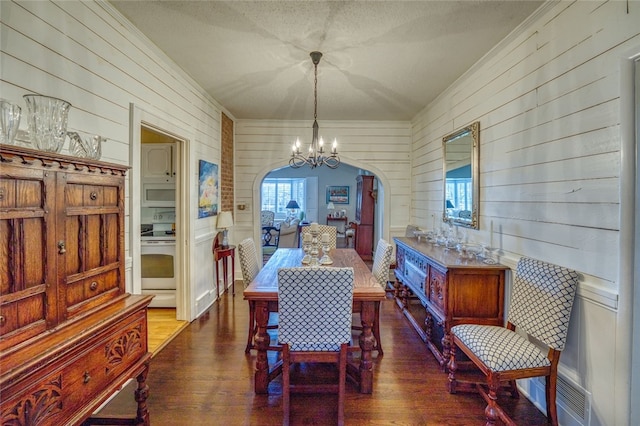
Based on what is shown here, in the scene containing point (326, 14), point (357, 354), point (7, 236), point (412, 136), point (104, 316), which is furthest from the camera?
point (412, 136)

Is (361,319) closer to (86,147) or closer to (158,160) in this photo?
(86,147)

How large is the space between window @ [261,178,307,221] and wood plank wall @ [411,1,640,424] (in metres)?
8.26

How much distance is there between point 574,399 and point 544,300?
0.61 metres

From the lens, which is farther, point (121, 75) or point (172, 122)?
point (172, 122)

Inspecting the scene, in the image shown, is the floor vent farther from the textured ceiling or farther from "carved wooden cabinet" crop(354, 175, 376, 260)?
"carved wooden cabinet" crop(354, 175, 376, 260)

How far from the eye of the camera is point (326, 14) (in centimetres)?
230

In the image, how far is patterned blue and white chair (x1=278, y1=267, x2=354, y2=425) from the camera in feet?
6.28

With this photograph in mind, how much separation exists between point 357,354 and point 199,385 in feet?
4.70

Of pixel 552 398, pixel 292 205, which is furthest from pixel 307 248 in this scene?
pixel 292 205

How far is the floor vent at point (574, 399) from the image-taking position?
5.90 ft

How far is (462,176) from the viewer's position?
335 cm

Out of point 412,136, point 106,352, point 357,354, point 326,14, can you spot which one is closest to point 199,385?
point 106,352

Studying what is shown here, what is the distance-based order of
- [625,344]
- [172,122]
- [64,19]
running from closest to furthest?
[625,344] < [64,19] < [172,122]

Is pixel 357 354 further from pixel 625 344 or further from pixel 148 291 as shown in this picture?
pixel 148 291
